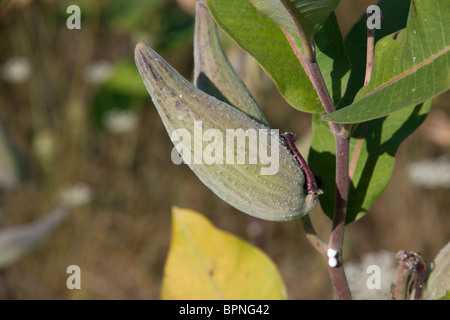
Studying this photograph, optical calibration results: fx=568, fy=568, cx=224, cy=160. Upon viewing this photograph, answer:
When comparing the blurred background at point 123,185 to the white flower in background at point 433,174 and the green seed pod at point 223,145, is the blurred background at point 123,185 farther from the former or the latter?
the green seed pod at point 223,145

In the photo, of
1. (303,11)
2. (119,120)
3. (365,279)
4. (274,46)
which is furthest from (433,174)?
(303,11)

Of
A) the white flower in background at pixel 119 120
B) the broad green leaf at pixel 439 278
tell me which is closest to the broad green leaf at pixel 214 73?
the broad green leaf at pixel 439 278

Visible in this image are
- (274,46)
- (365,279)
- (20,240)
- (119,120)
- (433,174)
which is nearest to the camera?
(274,46)

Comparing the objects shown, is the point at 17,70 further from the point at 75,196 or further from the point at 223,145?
the point at 223,145

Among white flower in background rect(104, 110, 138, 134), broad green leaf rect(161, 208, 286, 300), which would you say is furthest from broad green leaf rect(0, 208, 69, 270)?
white flower in background rect(104, 110, 138, 134)

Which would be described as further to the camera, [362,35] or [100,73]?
[100,73]

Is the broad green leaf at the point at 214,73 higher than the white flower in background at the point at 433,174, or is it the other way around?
the broad green leaf at the point at 214,73
